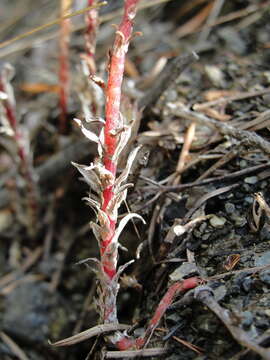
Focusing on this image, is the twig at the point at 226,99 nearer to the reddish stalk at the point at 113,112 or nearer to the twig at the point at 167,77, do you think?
the twig at the point at 167,77

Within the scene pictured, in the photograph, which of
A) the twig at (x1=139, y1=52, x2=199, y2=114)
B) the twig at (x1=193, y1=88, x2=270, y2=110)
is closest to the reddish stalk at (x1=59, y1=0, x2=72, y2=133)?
the twig at (x1=139, y1=52, x2=199, y2=114)

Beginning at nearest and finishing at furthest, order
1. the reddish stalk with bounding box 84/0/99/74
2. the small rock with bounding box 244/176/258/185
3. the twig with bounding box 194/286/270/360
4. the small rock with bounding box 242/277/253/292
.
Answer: the twig with bounding box 194/286/270/360, the small rock with bounding box 242/277/253/292, the small rock with bounding box 244/176/258/185, the reddish stalk with bounding box 84/0/99/74

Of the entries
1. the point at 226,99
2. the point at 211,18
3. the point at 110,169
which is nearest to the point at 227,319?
the point at 110,169

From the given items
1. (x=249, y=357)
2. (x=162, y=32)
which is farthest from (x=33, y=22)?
(x=249, y=357)

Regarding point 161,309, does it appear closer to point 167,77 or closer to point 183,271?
point 183,271

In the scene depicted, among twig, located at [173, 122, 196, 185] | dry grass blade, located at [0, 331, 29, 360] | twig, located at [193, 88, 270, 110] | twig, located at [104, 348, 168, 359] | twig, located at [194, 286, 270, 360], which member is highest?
twig, located at [193, 88, 270, 110]

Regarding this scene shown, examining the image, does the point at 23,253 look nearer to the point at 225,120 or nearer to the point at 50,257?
the point at 50,257

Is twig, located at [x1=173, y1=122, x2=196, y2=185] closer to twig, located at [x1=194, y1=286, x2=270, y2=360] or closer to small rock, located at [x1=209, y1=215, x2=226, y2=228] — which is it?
small rock, located at [x1=209, y1=215, x2=226, y2=228]

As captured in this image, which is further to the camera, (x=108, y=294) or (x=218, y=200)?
(x=218, y=200)

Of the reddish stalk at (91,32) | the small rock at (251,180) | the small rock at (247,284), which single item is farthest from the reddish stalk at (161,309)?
the reddish stalk at (91,32)
